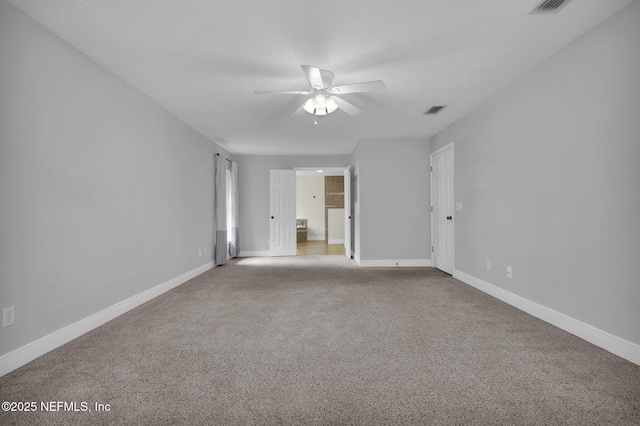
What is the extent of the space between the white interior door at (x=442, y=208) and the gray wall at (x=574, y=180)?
3.73 feet

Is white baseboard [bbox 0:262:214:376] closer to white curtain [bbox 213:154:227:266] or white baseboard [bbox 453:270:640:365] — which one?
white curtain [bbox 213:154:227:266]

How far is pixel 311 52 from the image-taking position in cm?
270

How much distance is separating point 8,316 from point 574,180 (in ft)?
13.8

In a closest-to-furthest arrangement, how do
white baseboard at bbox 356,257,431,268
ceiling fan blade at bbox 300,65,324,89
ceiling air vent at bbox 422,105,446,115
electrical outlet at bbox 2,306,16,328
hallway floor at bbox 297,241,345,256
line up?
1. electrical outlet at bbox 2,306,16,328
2. ceiling fan blade at bbox 300,65,324,89
3. ceiling air vent at bbox 422,105,446,115
4. white baseboard at bbox 356,257,431,268
5. hallway floor at bbox 297,241,345,256

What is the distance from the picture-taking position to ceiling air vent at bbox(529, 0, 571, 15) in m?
2.10

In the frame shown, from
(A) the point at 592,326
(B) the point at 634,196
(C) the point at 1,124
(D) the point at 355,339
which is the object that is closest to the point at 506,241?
(A) the point at 592,326

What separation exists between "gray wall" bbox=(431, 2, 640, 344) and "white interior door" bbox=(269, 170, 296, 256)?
178 inches

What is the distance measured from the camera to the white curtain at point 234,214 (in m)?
7.00

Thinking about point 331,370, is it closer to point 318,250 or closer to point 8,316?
point 8,316

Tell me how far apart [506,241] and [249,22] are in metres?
3.33

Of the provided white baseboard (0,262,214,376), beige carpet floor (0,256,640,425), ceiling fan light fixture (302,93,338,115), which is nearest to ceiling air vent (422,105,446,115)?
ceiling fan light fixture (302,93,338,115)

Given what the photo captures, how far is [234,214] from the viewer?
706 cm

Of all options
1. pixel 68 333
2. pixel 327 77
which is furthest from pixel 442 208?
pixel 68 333

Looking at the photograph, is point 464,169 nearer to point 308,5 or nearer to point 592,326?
point 592,326
